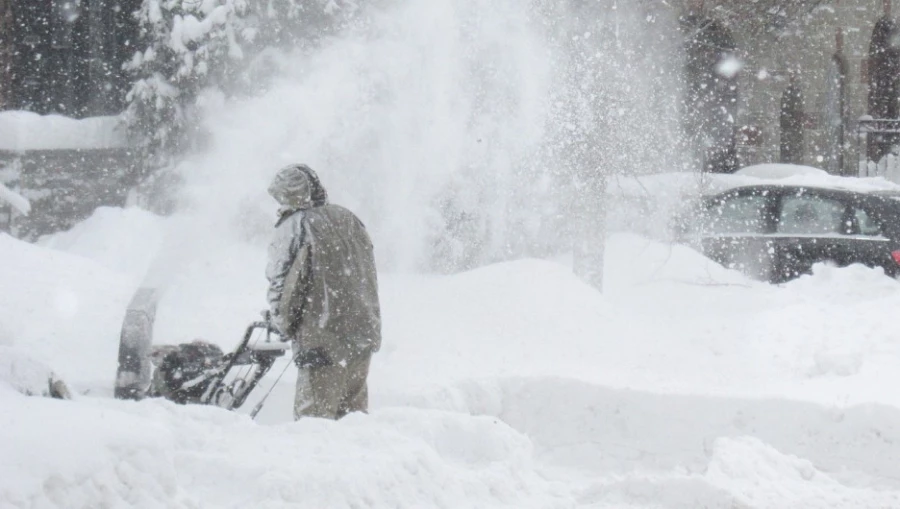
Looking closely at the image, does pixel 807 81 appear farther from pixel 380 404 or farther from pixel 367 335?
pixel 367 335

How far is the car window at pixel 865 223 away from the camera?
33.7 feet

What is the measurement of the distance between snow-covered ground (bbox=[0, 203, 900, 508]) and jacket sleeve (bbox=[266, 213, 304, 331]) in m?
0.84

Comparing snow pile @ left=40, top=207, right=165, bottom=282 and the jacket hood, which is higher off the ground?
the jacket hood

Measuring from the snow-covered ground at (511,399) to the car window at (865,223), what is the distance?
2.62 feet

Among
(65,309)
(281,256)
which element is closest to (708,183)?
(65,309)

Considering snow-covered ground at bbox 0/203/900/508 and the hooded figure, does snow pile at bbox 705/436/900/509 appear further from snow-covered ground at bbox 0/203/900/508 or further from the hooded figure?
the hooded figure

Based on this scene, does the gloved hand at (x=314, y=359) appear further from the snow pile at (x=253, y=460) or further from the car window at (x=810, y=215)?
the car window at (x=810, y=215)

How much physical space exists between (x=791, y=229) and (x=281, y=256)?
7213mm

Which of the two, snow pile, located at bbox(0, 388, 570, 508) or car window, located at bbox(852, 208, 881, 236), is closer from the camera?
snow pile, located at bbox(0, 388, 570, 508)

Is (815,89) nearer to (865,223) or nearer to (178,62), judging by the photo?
(865,223)

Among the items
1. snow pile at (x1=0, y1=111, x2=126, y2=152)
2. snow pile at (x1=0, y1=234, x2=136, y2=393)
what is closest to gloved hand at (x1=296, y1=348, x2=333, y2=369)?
snow pile at (x1=0, y1=234, x2=136, y2=393)

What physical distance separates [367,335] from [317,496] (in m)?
1.77

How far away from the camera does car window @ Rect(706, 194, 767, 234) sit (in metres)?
11.4

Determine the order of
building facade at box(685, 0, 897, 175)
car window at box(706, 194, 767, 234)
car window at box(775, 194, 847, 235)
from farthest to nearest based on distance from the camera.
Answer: building facade at box(685, 0, 897, 175) < car window at box(706, 194, 767, 234) < car window at box(775, 194, 847, 235)
